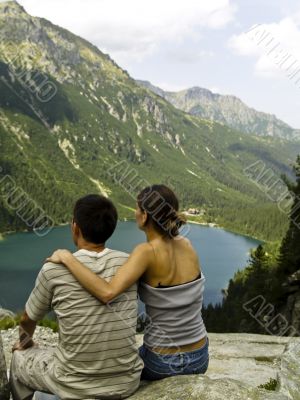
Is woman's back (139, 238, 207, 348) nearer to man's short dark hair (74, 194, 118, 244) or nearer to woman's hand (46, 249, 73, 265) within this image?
man's short dark hair (74, 194, 118, 244)

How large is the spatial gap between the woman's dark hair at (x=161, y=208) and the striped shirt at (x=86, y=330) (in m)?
0.66

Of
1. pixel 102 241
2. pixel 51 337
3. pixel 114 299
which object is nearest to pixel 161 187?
pixel 102 241

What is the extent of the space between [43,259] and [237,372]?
427 ft

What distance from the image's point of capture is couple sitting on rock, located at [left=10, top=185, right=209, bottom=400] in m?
5.43

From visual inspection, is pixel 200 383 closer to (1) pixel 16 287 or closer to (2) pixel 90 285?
(2) pixel 90 285

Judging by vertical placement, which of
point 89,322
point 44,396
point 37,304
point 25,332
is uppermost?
point 89,322

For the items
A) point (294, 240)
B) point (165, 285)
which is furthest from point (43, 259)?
point (165, 285)

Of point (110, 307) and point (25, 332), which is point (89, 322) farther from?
point (25, 332)

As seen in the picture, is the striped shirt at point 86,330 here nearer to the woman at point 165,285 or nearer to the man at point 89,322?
the man at point 89,322

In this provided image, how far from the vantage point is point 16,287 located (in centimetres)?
10800

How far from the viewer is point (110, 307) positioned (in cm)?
554

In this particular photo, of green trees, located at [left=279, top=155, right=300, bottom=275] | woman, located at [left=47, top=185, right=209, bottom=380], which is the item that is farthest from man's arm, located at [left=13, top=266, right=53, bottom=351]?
green trees, located at [left=279, top=155, right=300, bottom=275]

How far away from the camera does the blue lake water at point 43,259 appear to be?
107262mm

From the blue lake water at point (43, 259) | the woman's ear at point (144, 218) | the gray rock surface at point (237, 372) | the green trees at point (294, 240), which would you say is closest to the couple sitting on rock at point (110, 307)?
the woman's ear at point (144, 218)
